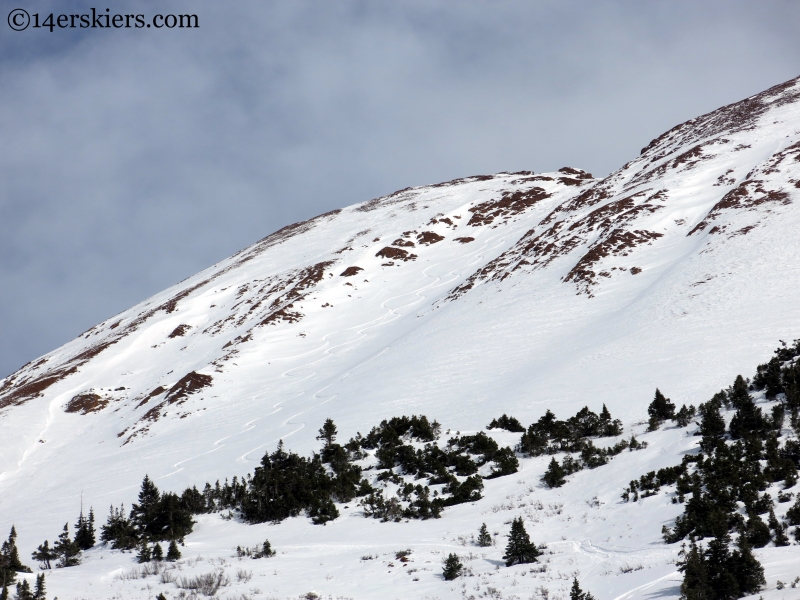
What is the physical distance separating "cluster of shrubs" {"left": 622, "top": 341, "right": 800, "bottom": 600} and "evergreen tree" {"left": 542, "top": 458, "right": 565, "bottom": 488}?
2690 millimetres

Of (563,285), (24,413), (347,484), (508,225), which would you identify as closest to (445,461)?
(347,484)

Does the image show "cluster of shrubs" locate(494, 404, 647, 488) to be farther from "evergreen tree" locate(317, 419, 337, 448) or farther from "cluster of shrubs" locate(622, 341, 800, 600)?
"evergreen tree" locate(317, 419, 337, 448)

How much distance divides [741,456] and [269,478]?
50.1 feet

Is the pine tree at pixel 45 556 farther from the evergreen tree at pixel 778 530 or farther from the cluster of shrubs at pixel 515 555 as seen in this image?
the evergreen tree at pixel 778 530

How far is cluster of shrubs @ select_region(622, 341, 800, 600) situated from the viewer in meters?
9.55

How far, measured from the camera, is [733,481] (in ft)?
45.2

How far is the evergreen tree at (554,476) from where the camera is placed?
18.1 m

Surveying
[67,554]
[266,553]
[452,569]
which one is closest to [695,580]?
[452,569]

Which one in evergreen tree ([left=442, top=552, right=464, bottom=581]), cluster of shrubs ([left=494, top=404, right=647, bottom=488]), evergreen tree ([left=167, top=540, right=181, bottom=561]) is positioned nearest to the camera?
evergreen tree ([left=442, top=552, right=464, bottom=581])

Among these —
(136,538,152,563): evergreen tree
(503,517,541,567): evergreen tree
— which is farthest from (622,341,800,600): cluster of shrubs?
(136,538,152,563): evergreen tree

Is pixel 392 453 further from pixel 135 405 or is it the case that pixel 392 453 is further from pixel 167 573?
pixel 135 405

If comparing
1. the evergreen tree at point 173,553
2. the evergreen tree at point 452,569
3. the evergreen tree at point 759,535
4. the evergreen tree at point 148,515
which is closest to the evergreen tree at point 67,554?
the evergreen tree at point 148,515

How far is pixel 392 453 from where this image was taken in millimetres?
23375

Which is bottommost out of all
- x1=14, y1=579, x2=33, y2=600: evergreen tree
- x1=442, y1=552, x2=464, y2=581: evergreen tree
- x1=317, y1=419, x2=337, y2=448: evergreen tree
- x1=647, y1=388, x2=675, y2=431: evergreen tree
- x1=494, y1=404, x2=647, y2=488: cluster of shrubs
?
x1=442, y1=552, x2=464, y2=581: evergreen tree
